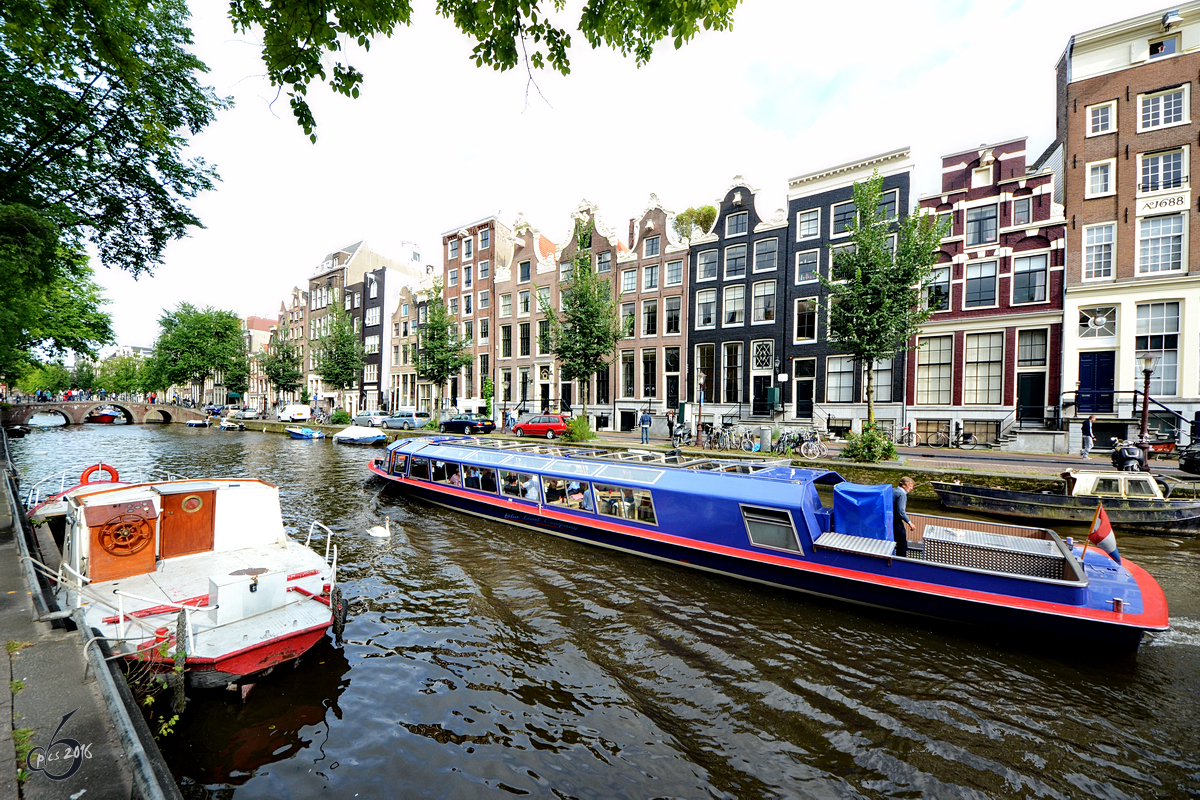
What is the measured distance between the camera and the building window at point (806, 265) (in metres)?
29.0

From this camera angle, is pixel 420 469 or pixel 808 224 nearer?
pixel 420 469

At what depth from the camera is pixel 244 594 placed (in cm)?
658

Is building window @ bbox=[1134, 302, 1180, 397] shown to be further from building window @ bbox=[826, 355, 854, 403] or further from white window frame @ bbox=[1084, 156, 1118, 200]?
building window @ bbox=[826, 355, 854, 403]

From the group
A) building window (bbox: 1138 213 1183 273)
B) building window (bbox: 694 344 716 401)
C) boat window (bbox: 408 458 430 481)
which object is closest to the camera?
boat window (bbox: 408 458 430 481)

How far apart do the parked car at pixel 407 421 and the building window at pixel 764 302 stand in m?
26.5

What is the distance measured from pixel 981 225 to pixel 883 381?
9.75m

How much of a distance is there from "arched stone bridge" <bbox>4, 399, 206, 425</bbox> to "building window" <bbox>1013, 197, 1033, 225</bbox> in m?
77.3

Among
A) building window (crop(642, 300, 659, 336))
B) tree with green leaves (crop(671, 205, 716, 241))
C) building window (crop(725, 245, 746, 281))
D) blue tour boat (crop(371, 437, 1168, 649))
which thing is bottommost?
blue tour boat (crop(371, 437, 1168, 649))

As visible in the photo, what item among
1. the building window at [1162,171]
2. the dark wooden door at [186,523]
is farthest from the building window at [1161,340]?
the dark wooden door at [186,523]

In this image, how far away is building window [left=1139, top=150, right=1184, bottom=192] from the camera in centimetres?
2281

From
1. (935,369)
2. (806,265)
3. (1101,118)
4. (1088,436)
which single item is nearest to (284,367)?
(806,265)

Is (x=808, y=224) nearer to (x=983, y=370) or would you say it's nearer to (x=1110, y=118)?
(x=983, y=370)

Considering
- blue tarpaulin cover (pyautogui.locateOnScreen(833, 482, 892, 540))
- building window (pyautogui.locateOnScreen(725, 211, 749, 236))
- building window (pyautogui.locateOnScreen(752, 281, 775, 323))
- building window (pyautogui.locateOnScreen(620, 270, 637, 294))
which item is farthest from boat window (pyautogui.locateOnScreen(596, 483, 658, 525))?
building window (pyautogui.locateOnScreen(620, 270, 637, 294))

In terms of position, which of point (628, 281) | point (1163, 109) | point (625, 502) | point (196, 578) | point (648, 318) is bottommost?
point (196, 578)
